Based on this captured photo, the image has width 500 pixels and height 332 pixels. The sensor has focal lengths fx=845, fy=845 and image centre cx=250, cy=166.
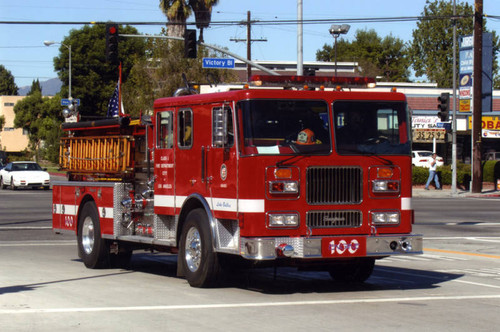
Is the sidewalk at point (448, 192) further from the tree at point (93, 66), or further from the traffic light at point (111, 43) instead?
the tree at point (93, 66)

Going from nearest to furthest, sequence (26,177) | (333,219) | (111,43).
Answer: (333,219) → (111,43) → (26,177)

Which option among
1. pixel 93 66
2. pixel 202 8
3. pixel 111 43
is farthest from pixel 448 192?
pixel 93 66

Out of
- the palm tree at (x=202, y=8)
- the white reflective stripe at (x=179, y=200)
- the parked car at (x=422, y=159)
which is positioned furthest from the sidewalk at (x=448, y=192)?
the white reflective stripe at (x=179, y=200)

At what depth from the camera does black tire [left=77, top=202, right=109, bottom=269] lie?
14.2 m

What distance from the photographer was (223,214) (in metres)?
11.3

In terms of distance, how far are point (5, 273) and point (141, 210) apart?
2336 millimetres

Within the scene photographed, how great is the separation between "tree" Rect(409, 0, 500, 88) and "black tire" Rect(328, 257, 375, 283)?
72730mm

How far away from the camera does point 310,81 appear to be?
38.7ft

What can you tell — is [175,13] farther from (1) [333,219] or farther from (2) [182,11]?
(1) [333,219]

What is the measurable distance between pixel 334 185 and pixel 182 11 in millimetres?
40053

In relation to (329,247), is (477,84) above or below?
above

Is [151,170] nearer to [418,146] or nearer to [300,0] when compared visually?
[300,0]

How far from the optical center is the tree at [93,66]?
87.9 m

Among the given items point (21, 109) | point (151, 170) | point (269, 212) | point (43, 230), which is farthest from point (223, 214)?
point (21, 109)
